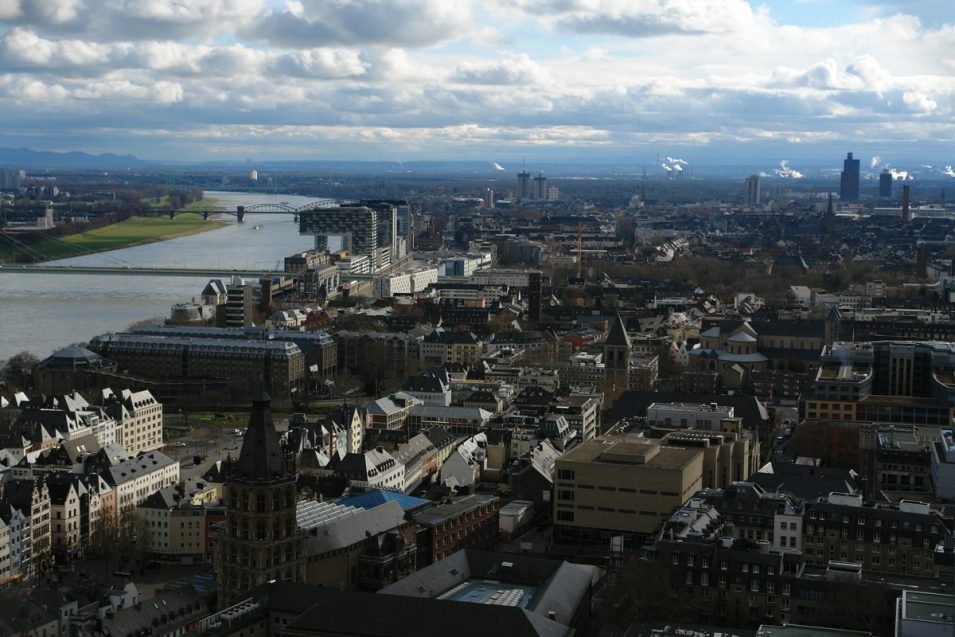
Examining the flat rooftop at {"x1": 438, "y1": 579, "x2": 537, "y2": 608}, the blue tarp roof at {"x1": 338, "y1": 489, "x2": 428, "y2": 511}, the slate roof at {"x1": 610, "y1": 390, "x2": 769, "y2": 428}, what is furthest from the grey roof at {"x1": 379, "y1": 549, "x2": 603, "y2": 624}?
the slate roof at {"x1": 610, "y1": 390, "x2": 769, "y2": 428}

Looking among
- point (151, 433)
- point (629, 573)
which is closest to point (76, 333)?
point (151, 433)

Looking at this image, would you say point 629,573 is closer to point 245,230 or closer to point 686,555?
point 686,555

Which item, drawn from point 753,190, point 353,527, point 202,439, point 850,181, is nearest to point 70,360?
point 202,439

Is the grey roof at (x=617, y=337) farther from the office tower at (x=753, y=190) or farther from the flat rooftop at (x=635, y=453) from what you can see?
the office tower at (x=753, y=190)

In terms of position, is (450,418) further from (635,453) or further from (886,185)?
(886,185)

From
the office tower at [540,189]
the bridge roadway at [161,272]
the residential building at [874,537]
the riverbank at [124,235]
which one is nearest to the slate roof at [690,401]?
the residential building at [874,537]

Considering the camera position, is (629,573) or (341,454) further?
(341,454)

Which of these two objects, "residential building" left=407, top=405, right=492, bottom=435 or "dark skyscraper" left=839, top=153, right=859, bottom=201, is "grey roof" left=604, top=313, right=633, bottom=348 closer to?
"residential building" left=407, top=405, right=492, bottom=435
